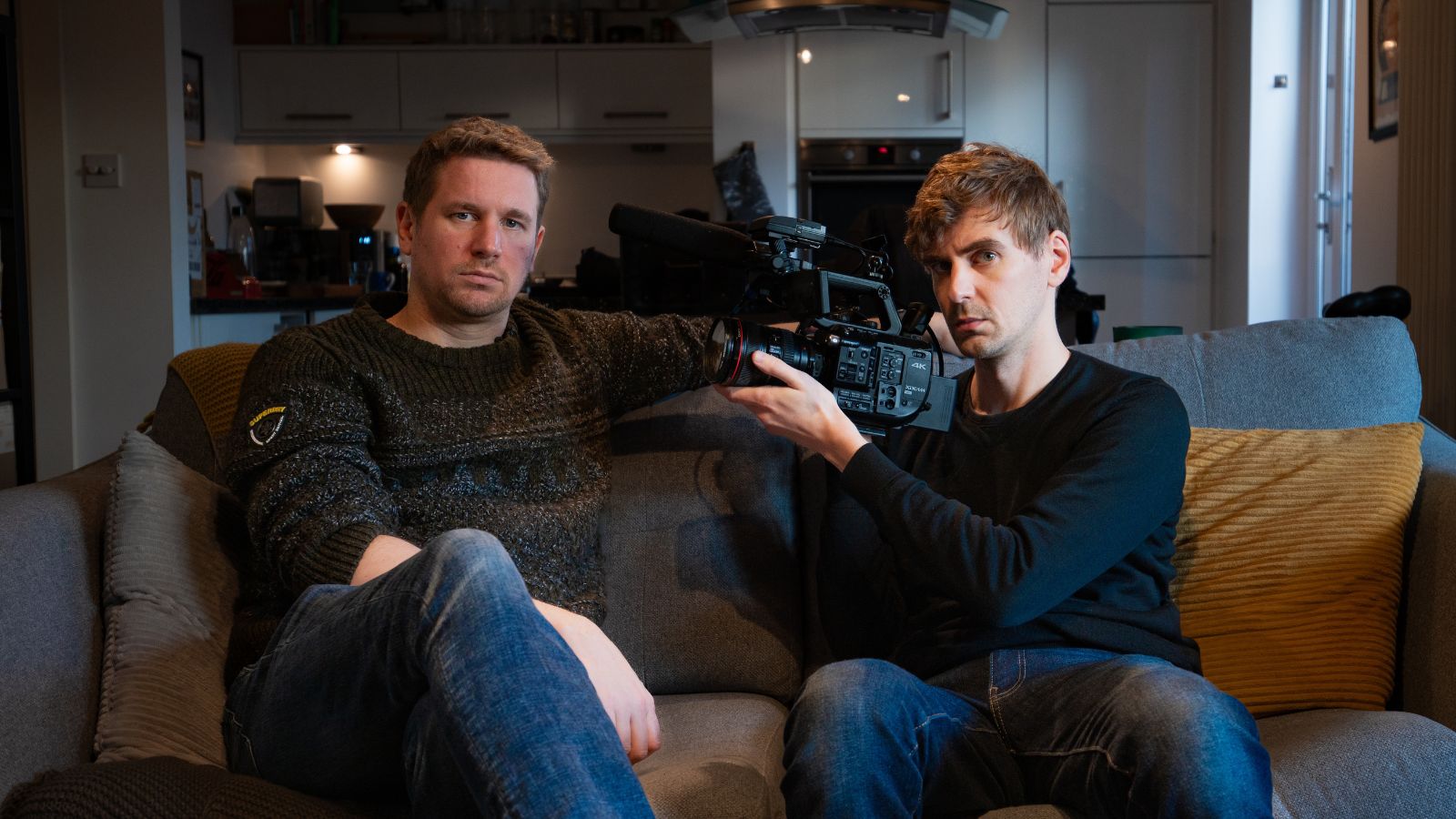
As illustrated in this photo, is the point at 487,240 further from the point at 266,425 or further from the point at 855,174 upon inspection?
the point at 855,174

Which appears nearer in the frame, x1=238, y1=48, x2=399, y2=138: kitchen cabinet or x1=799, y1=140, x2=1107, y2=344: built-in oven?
x1=799, y1=140, x2=1107, y2=344: built-in oven

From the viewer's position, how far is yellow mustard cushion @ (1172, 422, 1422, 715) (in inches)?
58.4

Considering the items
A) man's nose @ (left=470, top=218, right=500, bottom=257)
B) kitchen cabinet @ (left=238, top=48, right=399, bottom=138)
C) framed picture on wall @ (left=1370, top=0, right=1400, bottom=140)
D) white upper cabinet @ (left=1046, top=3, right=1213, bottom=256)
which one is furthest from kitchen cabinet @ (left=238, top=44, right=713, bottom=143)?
man's nose @ (left=470, top=218, right=500, bottom=257)

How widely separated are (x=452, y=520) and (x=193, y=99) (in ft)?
13.2

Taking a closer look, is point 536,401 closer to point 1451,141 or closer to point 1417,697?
point 1417,697

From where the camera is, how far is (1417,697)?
1.48 meters

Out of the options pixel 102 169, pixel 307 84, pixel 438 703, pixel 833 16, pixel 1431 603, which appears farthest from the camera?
pixel 307 84

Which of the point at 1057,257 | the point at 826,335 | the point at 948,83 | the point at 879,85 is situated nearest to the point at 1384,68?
the point at 948,83

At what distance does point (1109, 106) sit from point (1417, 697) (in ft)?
11.7

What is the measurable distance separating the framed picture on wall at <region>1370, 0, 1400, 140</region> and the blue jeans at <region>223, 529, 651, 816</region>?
286 cm

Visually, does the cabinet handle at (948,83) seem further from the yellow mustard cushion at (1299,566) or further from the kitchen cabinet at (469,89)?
the yellow mustard cushion at (1299,566)

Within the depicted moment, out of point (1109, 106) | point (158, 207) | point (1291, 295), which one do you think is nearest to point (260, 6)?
point (158, 207)

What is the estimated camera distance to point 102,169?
3721 mm

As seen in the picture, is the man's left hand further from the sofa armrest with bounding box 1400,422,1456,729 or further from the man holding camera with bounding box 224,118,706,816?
the sofa armrest with bounding box 1400,422,1456,729
